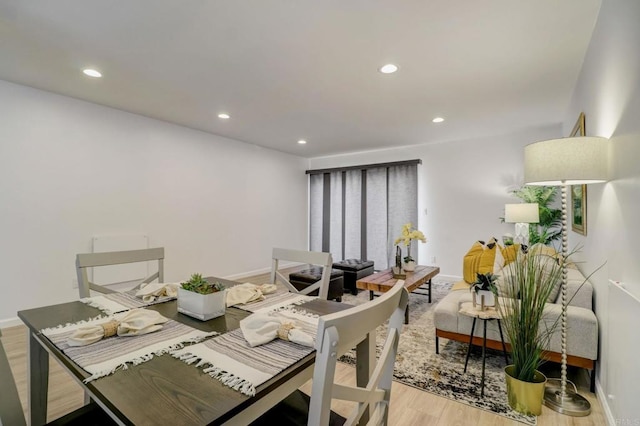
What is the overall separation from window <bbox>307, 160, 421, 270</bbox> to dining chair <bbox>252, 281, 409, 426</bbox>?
5.04 meters

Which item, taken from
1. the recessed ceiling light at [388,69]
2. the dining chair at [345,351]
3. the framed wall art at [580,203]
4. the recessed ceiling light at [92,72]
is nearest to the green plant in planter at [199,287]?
the dining chair at [345,351]

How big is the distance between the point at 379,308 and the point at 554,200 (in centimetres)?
514

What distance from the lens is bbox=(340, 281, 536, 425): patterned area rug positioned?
6.34ft

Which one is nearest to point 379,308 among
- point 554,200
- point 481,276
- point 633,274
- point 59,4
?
point 633,274

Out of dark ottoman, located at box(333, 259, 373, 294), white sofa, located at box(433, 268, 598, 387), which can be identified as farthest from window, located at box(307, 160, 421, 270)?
white sofa, located at box(433, 268, 598, 387)

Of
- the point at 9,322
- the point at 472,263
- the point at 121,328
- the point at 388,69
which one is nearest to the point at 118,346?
the point at 121,328

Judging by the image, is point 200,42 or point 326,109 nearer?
point 200,42

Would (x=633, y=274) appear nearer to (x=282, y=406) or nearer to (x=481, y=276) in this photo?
(x=481, y=276)

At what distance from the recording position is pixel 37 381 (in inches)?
52.2

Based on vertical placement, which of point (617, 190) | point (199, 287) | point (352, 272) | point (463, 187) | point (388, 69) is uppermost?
point (388, 69)

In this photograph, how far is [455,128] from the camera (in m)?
4.69

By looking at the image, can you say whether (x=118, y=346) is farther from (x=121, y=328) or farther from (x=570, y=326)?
(x=570, y=326)

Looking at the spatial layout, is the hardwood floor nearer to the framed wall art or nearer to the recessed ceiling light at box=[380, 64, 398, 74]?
the framed wall art

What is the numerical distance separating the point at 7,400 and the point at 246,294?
86cm
